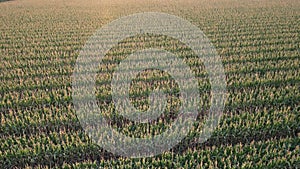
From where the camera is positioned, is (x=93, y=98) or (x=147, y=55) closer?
(x=93, y=98)

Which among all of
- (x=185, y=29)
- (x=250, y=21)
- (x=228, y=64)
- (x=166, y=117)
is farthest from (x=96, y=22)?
(x=166, y=117)

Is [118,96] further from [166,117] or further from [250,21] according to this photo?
[250,21]

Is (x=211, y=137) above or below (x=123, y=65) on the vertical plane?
below

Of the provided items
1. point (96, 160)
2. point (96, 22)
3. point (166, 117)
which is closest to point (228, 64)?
point (166, 117)

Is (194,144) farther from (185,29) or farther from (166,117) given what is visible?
(185,29)

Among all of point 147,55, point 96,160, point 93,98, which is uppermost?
point 147,55

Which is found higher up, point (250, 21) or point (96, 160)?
point (250, 21)

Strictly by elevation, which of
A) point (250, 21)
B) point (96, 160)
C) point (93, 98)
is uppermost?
point (250, 21)

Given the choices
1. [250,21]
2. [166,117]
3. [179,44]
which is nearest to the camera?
[166,117]

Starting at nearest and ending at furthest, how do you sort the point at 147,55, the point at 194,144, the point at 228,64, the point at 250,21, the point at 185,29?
the point at 194,144 → the point at 228,64 → the point at 147,55 → the point at 185,29 → the point at 250,21
